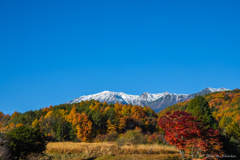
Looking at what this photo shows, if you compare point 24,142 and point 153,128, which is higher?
point 153,128

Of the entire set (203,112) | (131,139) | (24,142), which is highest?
(203,112)

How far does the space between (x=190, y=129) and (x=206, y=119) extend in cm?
1446

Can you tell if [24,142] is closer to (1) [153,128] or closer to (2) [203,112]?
(2) [203,112]

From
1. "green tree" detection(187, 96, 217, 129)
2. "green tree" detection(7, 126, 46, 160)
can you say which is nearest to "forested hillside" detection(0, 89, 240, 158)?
"green tree" detection(187, 96, 217, 129)

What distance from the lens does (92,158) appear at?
18.4m

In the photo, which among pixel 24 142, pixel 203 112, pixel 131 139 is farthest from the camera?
pixel 203 112

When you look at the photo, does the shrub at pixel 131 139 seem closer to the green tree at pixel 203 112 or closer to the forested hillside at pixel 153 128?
the forested hillside at pixel 153 128

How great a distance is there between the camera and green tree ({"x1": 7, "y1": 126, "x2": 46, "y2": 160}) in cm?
1611

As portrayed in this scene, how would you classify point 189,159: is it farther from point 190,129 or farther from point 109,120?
point 109,120

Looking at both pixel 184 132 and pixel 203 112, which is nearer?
pixel 184 132

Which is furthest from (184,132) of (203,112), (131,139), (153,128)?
(153,128)

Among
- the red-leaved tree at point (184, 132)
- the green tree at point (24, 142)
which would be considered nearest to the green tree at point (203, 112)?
the red-leaved tree at point (184, 132)

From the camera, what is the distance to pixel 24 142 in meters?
16.5

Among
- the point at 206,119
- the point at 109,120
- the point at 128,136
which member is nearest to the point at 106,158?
the point at 128,136
